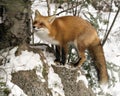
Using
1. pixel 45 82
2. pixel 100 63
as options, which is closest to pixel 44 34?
pixel 45 82

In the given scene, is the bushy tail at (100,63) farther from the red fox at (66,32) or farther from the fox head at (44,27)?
the fox head at (44,27)

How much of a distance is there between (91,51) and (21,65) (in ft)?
4.23

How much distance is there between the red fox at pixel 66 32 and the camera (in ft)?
19.1

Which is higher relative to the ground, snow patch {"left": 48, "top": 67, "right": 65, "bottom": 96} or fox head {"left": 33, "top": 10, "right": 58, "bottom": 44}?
fox head {"left": 33, "top": 10, "right": 58, "bottom": 44}

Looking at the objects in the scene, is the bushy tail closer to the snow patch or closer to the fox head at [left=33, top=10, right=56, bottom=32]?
the snow patch

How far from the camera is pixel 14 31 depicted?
6203 millimetres

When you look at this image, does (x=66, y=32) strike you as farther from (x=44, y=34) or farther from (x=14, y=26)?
(x=14, y=26)

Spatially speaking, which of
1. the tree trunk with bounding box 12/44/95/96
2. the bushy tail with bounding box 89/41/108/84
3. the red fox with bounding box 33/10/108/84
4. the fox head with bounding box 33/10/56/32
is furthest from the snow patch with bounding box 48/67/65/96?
the bushy tail with bounding box 89/41/108/84

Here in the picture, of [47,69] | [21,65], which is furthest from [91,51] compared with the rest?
[21,65]

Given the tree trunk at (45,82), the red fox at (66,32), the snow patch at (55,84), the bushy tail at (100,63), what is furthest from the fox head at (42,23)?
the bushy tail at (100,63)

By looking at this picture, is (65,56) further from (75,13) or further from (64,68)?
(75,13)

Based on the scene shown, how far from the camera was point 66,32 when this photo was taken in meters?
6.04

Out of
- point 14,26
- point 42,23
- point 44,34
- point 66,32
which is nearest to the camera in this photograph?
point 42,23

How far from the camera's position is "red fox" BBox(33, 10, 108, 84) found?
5828 millimetres
